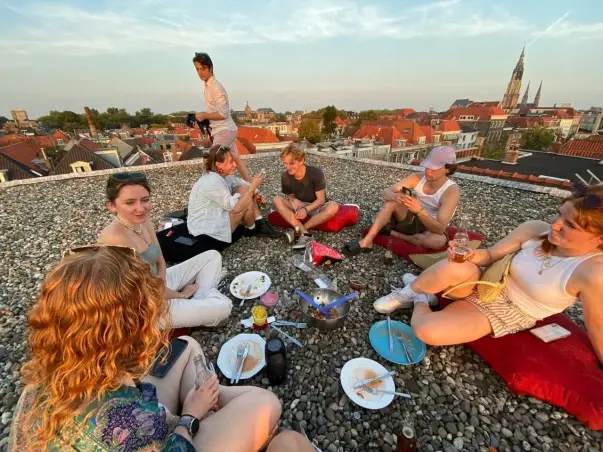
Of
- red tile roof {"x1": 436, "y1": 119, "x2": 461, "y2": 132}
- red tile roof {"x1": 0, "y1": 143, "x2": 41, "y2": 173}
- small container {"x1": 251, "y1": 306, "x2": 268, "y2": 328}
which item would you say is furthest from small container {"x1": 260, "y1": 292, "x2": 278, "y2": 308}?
red tile roof {"x1": 436, "y1": 119, "x2": 461, "y2": 132}

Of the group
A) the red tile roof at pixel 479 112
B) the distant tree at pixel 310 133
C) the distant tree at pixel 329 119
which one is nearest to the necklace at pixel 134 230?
the distant tree at pixel 310 133

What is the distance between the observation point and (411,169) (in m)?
7.98

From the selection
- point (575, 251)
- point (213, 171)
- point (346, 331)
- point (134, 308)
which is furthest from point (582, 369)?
point (213, 171)

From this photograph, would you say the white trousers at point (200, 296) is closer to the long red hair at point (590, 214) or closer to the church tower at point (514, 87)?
the long red hair at point (590, 214)

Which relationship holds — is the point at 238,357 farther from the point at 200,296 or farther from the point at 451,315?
the point at 451,315

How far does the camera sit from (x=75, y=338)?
3.04 feet

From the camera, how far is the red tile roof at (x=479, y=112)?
4472 centimetres

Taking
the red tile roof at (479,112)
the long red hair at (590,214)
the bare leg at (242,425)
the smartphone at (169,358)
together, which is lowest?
the bare leg at (242,425)

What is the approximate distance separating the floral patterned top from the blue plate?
5.82 ft

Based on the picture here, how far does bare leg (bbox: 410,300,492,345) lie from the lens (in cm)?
217

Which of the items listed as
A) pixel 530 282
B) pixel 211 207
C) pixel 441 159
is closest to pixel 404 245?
pixel 441 159

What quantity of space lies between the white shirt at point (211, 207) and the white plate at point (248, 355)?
69.9 inches

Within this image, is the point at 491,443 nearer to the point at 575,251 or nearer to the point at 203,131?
the point at 575,251

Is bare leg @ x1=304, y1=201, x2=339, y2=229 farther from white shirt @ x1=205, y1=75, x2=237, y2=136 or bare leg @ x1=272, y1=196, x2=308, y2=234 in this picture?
white shirt @ x1=205, y1=75, x2=237, y2=136
